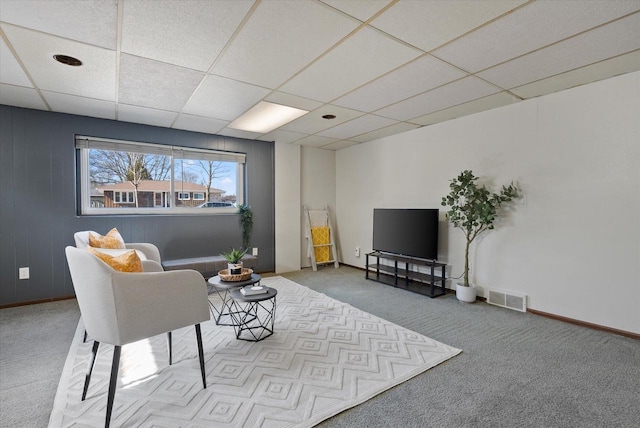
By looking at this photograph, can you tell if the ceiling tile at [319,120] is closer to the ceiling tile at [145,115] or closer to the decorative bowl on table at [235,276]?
the ceiling tile at [145,115]

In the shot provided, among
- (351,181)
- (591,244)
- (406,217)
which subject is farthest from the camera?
(351,181)

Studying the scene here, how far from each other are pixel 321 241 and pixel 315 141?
1.94 meters

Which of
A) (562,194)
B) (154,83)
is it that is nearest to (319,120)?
(154,83)

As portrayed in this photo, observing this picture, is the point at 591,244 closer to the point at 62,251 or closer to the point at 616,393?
the point at 616,393

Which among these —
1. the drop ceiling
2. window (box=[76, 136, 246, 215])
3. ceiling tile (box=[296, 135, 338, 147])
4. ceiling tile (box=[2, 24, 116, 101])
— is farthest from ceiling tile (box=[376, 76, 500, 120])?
ceiling tile (box=[2, 24, 116, 101])

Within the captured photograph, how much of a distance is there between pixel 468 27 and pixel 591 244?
8.09 ft

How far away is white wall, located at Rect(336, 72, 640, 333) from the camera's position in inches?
106

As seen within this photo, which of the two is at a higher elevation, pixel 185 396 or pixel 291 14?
pixel 291 14

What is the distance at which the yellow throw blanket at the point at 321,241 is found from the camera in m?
5.77

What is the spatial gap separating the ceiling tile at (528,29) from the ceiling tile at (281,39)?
0.93 metres

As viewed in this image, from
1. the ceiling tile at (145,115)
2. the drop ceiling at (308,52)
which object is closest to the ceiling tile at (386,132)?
the drop ceiling at (308,52)

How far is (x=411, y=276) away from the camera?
4285mm

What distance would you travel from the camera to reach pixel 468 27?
2002 mm

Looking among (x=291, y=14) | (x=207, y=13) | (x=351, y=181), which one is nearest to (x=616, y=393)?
(x=291, y=14)
